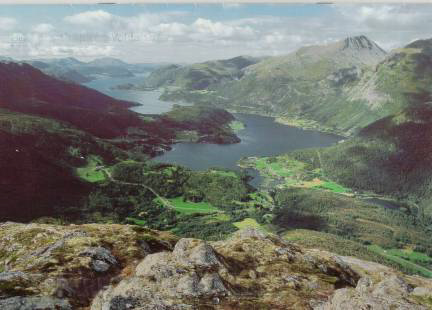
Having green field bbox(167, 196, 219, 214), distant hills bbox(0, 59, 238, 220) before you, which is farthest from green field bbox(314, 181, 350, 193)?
distant hills bbox(0, 59, 238, 220)

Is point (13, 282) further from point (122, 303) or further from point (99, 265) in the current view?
point (122, 303)

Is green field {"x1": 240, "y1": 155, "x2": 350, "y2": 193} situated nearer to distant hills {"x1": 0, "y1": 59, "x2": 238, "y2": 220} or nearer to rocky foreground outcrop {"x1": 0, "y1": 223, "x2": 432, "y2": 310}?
distant hills {"x1": 0, "y1": 59, "x2": 238, "y2": 220}

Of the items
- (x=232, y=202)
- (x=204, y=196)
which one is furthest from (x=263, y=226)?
(x=204, y=196)

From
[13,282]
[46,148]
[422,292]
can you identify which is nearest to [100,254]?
[13,282]

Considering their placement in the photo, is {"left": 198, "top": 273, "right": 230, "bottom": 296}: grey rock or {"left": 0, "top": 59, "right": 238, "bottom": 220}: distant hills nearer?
{"left": 198, "top": 273, "right": 230, "bottom": 296}: grey rock

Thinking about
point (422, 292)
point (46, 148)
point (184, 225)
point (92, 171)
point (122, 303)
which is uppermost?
point (122, 303)

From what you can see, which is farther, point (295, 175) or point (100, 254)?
point (295, 175)
